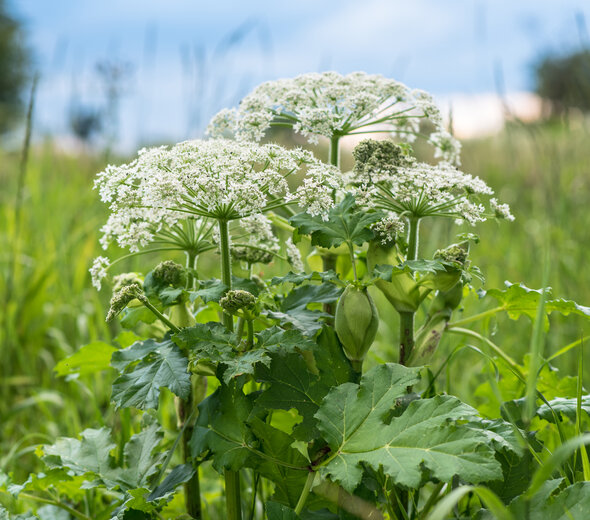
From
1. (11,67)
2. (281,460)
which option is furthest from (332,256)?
(11,67)

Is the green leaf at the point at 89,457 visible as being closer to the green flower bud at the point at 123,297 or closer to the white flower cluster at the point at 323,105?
the green flower bud at the point at 123,297

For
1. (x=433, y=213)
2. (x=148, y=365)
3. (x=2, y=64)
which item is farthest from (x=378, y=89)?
(x=2, y=64)

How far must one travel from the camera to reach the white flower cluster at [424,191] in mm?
1266

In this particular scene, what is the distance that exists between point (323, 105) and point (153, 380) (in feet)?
2.38

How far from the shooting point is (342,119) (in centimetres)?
142

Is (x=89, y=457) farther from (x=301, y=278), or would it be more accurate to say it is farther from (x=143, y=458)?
(x=301, y=278)

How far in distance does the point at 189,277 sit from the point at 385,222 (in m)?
0.45

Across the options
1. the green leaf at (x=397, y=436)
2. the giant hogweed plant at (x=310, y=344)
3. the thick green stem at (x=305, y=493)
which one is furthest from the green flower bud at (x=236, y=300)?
the thick green stem at (x=305, y=493)

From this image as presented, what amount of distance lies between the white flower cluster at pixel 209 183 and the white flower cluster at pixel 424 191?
94 millimetres

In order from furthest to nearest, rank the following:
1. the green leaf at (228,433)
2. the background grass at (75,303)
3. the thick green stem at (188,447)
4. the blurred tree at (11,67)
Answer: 1. the blurred tree at (11,67)
2. the background grass at (75,303)
3. the thick green stem at (188,447)
4. the green leaf at (228,433)

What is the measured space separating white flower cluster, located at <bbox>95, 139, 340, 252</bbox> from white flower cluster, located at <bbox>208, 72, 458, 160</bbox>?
0.13 metres

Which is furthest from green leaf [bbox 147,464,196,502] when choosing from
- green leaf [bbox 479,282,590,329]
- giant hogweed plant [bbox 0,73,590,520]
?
green leaf [bbox 479,282,590,329]

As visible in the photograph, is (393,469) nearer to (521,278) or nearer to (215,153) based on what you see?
(215,153)

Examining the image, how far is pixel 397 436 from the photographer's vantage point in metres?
1.08
